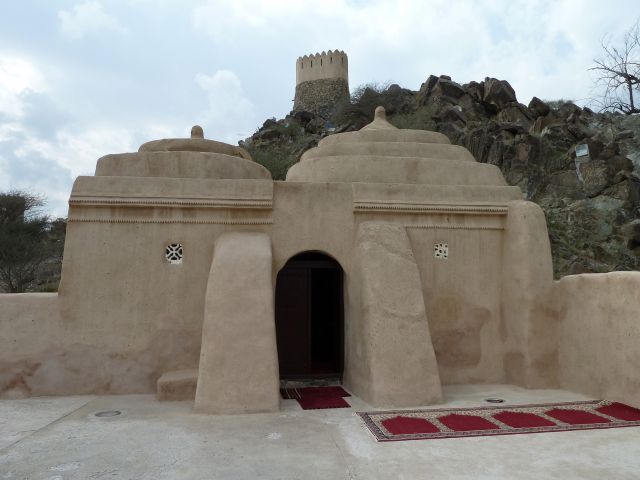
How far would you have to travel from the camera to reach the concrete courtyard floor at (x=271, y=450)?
4.37 meters

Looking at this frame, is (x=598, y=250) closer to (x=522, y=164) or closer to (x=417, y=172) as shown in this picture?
(x=522, y=164)

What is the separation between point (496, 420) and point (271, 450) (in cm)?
279

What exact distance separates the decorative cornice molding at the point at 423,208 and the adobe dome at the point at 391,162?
0.67 metres

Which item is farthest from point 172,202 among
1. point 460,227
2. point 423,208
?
point 460,227

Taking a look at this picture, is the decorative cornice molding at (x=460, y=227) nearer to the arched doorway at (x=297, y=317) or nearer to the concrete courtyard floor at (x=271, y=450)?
the arched doorway at (x=297, y=317)

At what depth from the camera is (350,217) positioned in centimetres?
805

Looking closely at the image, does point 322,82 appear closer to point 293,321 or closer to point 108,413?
point 293,321

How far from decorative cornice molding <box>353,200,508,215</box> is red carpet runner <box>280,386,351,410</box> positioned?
283 centimetres

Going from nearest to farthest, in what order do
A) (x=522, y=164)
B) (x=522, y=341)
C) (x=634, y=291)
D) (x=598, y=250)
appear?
(x=634, y=291) < (x=522, y=341) < (x=598, y=250) < (x=522, y=164)

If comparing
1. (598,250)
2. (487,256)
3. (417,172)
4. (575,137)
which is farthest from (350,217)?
(575,137)

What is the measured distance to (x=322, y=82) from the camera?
40.3m

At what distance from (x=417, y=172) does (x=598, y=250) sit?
15.1 metres

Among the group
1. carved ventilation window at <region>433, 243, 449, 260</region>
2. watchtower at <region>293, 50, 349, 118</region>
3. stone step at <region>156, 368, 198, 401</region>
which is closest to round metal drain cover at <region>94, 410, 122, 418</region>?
stone step at <region>156, 368, 198, 401</region>

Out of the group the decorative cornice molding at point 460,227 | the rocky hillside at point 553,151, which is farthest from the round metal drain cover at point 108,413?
the rocky hillside at point 553,151
